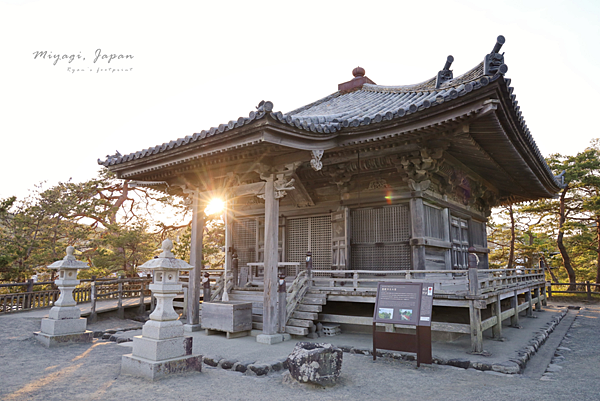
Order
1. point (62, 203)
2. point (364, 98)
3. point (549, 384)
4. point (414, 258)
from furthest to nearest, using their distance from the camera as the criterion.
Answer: point (62, 203)
point (364, 98)
point (414, 258)
point (549, 384)

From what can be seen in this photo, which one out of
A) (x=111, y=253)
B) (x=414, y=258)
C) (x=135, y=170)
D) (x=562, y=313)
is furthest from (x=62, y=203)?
(x=562, y=313)

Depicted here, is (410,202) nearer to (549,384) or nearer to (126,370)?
(549,384)

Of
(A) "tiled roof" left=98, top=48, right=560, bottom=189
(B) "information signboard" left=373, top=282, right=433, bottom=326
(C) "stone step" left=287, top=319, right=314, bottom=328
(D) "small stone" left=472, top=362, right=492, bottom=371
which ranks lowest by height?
(D) "small stone" left=472, top=362, right=492, bottom=371

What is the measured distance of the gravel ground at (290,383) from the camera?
5.29m

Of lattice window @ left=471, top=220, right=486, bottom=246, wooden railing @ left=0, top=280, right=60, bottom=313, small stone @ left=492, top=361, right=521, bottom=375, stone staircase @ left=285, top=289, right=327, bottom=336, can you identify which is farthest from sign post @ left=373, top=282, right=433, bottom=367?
wooden railing @ left=0, top=280, right=60, bottom=313

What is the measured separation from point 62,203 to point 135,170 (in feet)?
42.5

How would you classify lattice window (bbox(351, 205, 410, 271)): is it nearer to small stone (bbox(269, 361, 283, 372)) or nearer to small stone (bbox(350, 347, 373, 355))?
small stone (bbox(350, 347, 373, 355))

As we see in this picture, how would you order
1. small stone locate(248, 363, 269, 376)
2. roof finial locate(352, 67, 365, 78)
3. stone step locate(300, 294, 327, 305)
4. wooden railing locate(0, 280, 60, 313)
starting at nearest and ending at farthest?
small stone locate(248, 363, 269, 376) < stone step locate(300, 294, 327, 305) < wooden railing locate(0, 280, 60, 313) < roof finial locate(352, 67, 365, 78)

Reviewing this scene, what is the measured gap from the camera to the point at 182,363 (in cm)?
628

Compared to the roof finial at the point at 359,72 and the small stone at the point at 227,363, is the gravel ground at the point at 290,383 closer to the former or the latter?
the small stone at the point at 227,363

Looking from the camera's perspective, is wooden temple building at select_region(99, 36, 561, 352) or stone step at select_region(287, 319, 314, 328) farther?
stone step at select_region(287, 319, 314, 328)

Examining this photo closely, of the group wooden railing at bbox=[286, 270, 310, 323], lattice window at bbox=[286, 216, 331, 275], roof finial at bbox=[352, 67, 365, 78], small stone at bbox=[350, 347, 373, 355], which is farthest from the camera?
roof finial at bbox=[352, 67, 365, 78]

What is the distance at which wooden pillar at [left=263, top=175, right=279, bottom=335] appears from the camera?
8820 millimetres

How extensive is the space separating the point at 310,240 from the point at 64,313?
6909 millimetres
